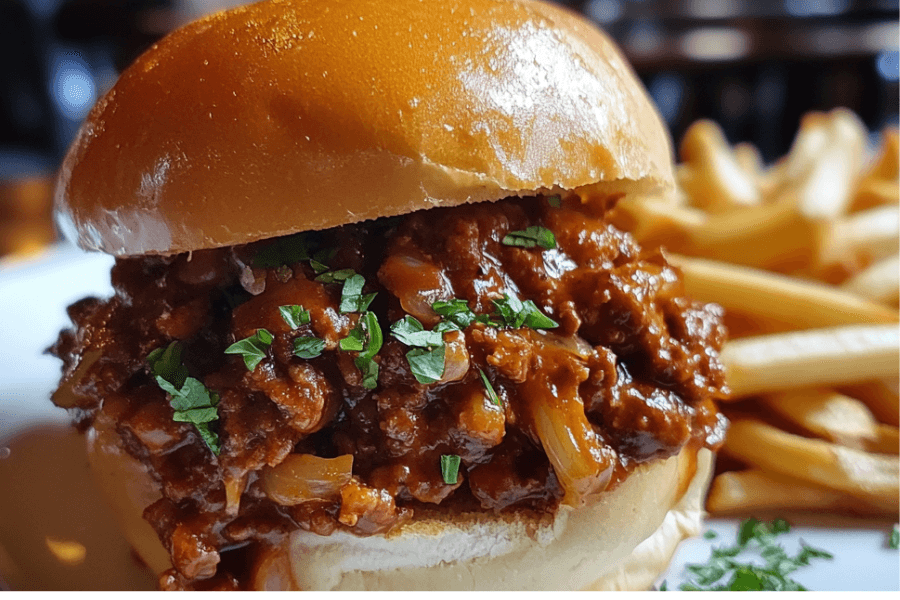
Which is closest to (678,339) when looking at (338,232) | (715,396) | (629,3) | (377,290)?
(715,396)

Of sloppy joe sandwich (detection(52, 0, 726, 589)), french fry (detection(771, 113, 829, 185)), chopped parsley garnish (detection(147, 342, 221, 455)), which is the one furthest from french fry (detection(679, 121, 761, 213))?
chopped parsley garnish (detection(147, 342, 221, 455))

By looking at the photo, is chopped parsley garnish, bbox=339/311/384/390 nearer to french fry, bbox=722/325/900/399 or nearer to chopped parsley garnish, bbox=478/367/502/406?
chopped parsley garnish, bbox=478/367/502/406

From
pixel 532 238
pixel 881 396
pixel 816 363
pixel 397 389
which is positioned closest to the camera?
pixel 397 389

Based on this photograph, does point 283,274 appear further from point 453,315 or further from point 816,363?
A: point 816,363

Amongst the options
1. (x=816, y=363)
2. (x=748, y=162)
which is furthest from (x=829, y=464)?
(x=748, y=162)

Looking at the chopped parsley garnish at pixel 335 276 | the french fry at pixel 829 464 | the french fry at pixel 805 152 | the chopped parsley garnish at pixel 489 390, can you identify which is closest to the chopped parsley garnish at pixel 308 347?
the chopped parsley garnish at pixel 335 276

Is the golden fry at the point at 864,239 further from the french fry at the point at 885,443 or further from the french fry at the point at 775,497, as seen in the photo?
the french fry at the point at 775,497
